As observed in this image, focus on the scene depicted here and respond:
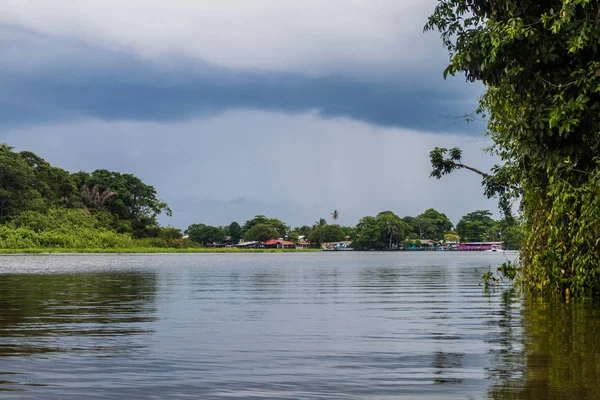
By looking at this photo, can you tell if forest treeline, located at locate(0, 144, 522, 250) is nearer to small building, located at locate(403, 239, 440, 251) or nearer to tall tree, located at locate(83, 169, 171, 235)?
tall tree, located at locate(83, 169, 171, 235)

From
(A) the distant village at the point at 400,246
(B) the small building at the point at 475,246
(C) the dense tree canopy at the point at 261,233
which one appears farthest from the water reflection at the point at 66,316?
(B) the small building at the point at 475,246

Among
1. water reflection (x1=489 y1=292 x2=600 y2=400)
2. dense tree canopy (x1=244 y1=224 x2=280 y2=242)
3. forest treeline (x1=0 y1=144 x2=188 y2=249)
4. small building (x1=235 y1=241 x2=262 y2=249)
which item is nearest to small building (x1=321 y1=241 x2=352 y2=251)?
dense tree canopy (x1=244 y1=224 x2=280 y2=242)

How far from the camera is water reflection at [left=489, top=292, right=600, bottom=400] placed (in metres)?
6.00

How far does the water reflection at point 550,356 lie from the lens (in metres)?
6.00

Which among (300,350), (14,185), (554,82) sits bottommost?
(300,350)

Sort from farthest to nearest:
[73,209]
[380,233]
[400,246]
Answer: [400,246] → [380,233] → [73,209]

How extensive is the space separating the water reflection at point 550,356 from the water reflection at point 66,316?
487 cm

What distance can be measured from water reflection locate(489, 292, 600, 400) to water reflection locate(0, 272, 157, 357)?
4873mm

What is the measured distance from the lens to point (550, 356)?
7.71 m

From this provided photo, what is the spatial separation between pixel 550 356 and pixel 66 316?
8.76 meters

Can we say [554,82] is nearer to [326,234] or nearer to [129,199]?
[129,199]

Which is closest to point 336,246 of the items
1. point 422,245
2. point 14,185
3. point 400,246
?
point 400,246

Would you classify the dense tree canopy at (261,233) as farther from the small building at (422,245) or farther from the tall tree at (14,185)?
the tall tree at (14,185)

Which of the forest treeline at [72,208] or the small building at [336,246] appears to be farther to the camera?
the small building at [336,246]
